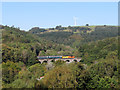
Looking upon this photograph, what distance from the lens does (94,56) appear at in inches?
2325

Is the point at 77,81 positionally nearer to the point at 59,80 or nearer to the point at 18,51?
the point at 59,80

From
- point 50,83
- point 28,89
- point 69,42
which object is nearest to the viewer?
point 28,89

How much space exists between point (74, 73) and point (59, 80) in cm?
204

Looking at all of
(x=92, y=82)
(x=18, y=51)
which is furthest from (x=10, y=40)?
(x=92, y=82)

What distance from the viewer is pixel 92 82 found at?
25.1 metres

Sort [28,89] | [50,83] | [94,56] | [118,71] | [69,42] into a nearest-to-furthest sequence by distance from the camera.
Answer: [28,89] < [50,83] < [118,71] < [94,56] < [69,42]

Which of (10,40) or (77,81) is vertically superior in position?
(10,40)

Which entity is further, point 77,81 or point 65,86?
point 77,81

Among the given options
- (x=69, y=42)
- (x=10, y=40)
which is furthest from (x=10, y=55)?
(x=69, y=42)

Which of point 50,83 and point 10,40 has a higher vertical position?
point 10,40

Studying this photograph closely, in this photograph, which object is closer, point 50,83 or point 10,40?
point 50,83

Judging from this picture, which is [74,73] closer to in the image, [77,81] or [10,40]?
[77,81]

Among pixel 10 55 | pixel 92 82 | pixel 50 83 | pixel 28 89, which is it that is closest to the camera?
pixel 28 89

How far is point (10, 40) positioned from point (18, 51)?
60.1 feet
